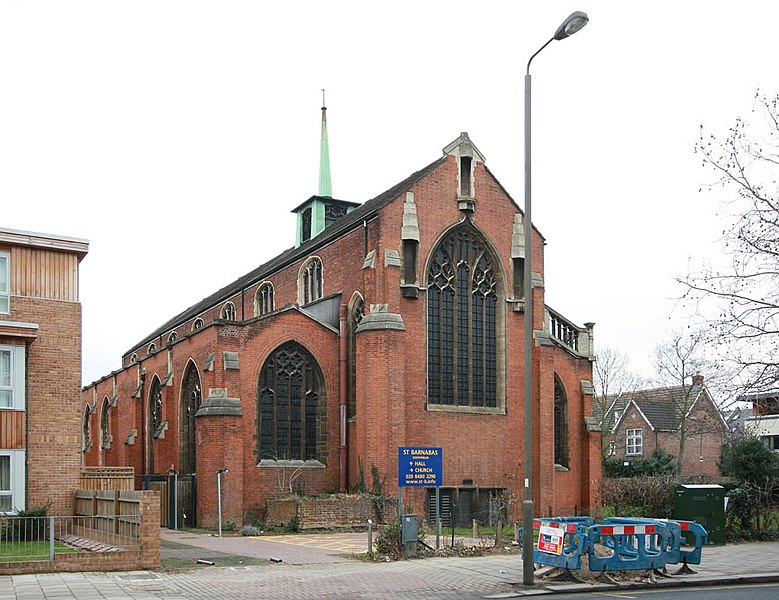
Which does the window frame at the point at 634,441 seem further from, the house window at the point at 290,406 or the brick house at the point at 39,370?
the brick house at the point at 39,370

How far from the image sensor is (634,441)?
6153 cm

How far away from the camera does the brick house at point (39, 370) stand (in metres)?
22.4

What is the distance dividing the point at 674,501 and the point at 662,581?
941cm

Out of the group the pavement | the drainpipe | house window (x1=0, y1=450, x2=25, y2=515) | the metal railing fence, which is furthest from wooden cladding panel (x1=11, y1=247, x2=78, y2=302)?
the drainpipe

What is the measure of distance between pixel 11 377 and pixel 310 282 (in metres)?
17.4

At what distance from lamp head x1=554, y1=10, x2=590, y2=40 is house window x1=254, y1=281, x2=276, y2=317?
28.2m

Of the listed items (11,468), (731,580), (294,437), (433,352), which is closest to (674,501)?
(731,580)

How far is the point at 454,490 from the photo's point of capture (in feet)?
109

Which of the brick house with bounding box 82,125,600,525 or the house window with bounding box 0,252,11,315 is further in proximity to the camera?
the brick house with bounding box 82,125,600,525

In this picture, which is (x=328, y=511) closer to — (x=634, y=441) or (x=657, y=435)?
(x=657, y=435)

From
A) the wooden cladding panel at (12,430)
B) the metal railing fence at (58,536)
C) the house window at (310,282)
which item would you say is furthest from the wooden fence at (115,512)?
the house window at (310,282)

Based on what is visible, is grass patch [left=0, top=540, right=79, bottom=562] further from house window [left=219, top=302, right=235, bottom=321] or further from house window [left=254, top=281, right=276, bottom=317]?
house window [left=219, top=302, right=235, bottom=321]

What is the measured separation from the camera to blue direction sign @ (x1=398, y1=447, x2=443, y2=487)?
2117 centimetres

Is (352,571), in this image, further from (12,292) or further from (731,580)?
(12,292)
